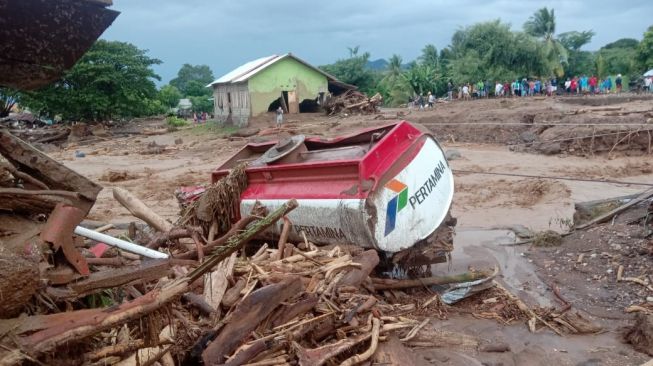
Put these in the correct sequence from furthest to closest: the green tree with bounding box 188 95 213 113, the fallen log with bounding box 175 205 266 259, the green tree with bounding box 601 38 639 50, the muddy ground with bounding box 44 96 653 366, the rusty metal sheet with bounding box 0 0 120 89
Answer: the green tree with bounding box 601 38 639 50, the green tree with bounding box 188 95 213 113, the muddy ground with bounding box 44 96 653 366, the fallen log with bounding box 175 205 266 259, the rusty metal sheet with bounding box 0 0 120 89

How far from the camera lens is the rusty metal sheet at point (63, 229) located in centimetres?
255

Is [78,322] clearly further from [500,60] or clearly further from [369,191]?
[500,60]

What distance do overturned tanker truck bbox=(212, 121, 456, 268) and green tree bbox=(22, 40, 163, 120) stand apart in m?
32.5

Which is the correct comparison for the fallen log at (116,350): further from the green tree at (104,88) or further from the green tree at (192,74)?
the green tree at (192,74)

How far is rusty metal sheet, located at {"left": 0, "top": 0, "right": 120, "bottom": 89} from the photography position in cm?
197

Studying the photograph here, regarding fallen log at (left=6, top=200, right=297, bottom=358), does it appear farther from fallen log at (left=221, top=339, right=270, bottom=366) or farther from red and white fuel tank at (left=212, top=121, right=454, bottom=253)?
red and white fuel tank at (left=212, top=121, right=454, bottom=253)

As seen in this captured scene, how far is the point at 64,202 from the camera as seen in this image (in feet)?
9.05

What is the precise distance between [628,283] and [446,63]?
46.0 meters

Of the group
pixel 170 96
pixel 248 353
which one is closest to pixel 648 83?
pixel 248 353

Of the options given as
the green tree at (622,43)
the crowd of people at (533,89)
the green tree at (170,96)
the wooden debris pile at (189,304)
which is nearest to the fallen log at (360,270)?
the wooden debris pile at (189,304)

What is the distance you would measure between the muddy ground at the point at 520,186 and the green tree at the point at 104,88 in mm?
4271

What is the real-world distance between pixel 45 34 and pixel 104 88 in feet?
124

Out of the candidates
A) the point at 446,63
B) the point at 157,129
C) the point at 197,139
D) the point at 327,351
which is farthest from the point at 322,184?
the point at 446,63

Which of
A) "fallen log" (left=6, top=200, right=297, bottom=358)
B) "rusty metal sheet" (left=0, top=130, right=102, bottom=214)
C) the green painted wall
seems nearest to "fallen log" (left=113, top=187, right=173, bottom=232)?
"rusty metal sheet" (left=0, top=130, right=102, bottom=214)
